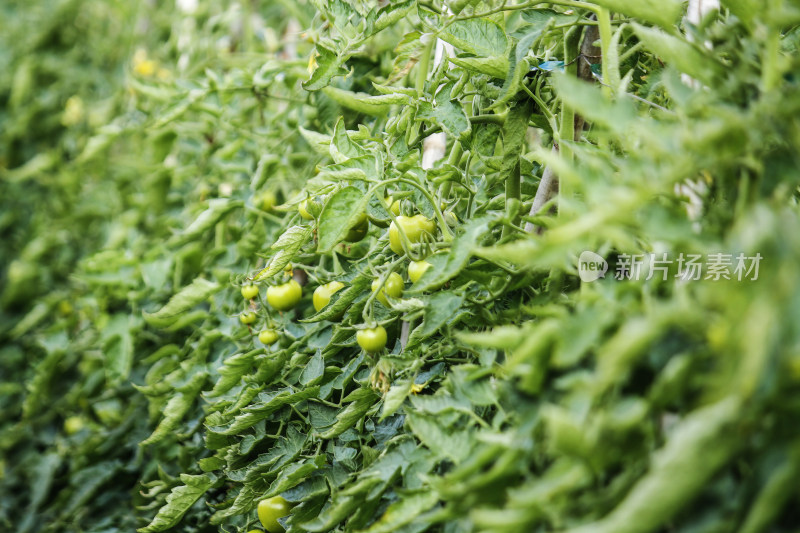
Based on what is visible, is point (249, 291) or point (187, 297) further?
point (187, 297)

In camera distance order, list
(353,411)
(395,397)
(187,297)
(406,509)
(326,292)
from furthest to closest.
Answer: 1. (187,297)
2. (326,292)
3. (353,411)
4. (395,397)
5. (406,509)

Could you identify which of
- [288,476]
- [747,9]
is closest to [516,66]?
[747,9]

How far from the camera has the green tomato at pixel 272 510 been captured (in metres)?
0.94

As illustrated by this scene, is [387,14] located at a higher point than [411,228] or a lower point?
higher

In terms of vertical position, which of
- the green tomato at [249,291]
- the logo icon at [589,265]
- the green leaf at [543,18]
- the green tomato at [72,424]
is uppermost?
the green leaf at [543,18]

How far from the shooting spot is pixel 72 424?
1785 mm

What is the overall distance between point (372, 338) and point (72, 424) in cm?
131

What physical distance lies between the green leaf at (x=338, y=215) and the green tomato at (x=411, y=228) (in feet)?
0.30

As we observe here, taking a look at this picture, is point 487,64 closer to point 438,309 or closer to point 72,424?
point 438,309

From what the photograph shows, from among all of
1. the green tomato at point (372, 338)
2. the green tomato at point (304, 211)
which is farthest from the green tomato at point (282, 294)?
the green tomato at point (372, 338)

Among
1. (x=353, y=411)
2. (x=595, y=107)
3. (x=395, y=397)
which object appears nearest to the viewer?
(x=595, y=107)

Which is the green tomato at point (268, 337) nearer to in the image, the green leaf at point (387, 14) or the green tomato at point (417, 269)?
the green tomato at point (417, 269)

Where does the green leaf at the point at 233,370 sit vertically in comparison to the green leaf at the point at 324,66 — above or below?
below

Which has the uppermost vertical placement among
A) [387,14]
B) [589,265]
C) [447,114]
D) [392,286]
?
[387,14]
